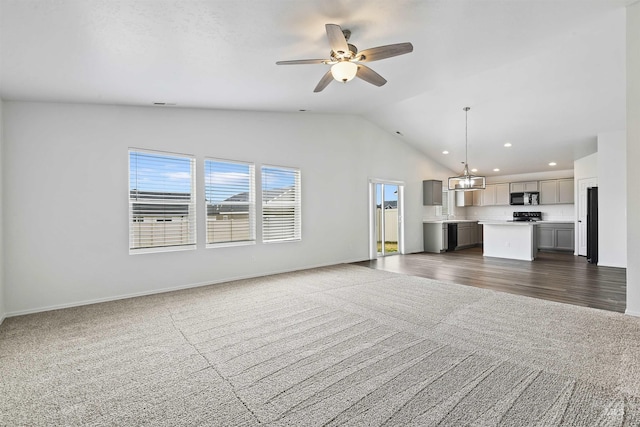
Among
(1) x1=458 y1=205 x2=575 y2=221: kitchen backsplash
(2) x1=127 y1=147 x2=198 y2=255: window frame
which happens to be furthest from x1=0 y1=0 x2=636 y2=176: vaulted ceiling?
(1) x1=458 y1=205 x2=575 y2=221: kitchen backsplash

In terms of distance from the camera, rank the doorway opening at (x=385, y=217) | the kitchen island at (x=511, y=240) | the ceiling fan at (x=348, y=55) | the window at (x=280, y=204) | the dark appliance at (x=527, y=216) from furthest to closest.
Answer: the dark appliance at (x=527, y=216)
the doorway opening at (x=385, y=217)
the kitchen island at (x=511, y=240)
the window at (x=280, y=204)
the ceiling fan at (x=348, y=55)

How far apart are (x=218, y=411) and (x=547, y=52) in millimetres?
5795

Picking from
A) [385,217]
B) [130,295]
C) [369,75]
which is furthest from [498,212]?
[130,295]

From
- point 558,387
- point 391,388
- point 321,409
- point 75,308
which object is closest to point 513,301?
point 558,387

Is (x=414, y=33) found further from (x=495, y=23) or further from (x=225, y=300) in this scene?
(x=225, y=300)

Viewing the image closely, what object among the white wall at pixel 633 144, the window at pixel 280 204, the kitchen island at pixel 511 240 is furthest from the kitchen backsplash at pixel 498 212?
the white wall at pixel 633 144

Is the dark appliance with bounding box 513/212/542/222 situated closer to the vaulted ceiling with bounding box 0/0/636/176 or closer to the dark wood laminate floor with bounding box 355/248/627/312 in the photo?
the dark wood laminate floor with bounding box 355/248/627/312

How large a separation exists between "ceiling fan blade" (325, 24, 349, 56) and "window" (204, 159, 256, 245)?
3088mm

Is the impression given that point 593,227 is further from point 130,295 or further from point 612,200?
point 130,295

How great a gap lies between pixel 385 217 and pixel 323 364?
6.37 meters

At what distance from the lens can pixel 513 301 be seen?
3.90 metres

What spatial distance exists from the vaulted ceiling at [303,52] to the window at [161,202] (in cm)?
85

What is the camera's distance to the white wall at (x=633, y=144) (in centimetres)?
324

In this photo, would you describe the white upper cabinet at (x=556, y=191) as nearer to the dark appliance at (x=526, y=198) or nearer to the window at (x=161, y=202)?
the dark appliance at (x=526, y=198)
